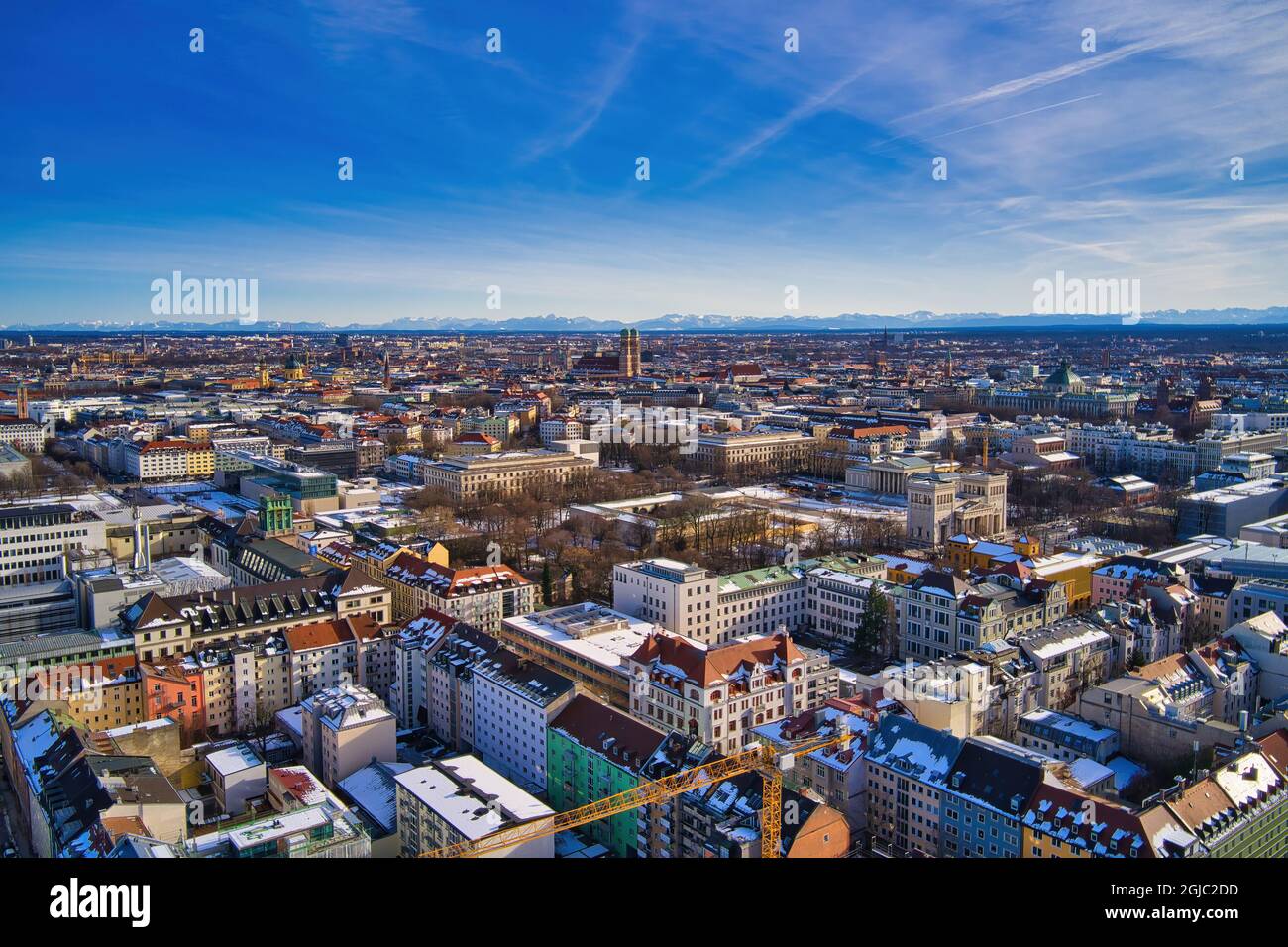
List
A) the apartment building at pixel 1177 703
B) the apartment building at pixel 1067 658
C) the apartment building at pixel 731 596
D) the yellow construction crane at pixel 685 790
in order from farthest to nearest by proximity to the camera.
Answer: the apartment building at pixel 731 596 < the apartment building at pixel 1067 658 < the apartment building at pixel 1177 703 < the yellow construction crane at pixel 685 790

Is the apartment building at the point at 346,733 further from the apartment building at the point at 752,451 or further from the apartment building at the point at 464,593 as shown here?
the apartment building at the point at 752,451

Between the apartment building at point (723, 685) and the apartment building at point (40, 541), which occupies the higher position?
the apartment building at point (40, 541)

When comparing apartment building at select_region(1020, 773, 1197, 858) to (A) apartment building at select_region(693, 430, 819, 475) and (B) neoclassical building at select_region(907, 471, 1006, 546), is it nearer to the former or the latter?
(B) neoclassical building at select_region(907, 471, 1006, 546)

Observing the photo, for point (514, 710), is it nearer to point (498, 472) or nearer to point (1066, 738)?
point (1066, 738)

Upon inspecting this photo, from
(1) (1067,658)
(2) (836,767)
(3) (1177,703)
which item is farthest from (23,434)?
(3) (1177,703)

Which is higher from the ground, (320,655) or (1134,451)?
(1134,451)
